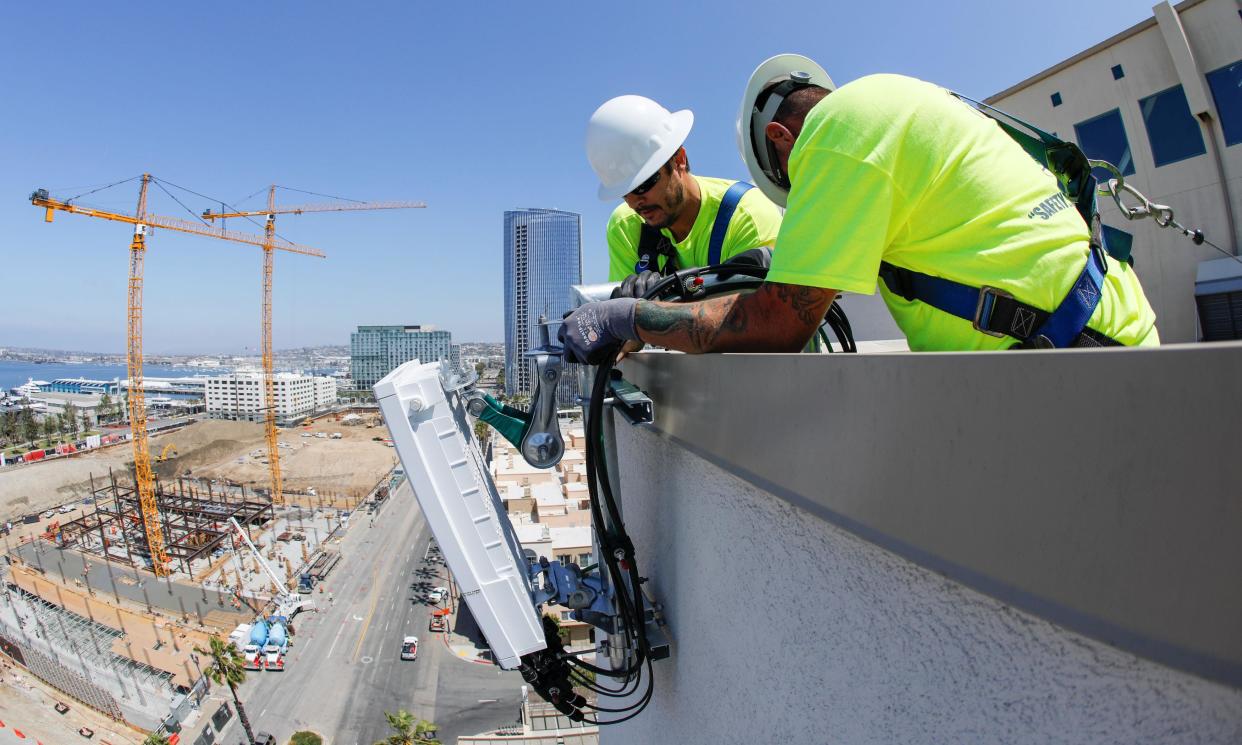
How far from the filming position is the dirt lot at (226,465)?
44406 millimetres

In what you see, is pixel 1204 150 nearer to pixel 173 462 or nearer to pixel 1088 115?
pixel 1088 115

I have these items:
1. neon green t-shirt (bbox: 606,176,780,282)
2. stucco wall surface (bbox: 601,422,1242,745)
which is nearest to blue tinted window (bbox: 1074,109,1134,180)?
neon green t-shirt (bbox: 606,176,780,282)

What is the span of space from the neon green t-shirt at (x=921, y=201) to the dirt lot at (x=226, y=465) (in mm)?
46964

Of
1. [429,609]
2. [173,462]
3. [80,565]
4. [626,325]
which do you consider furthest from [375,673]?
[173,462]

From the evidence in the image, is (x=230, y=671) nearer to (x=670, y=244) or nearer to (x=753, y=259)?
(x=670, y=244)

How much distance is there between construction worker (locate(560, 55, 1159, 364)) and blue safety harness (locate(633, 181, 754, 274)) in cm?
132

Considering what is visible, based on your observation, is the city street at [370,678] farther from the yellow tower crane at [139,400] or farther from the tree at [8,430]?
the tree at [8,430]

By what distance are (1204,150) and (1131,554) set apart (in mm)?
7915

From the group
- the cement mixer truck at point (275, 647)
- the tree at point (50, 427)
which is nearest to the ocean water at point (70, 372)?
the tree at point (50, 427)

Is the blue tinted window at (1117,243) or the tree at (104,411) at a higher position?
the blue tinted window at (1117,243)

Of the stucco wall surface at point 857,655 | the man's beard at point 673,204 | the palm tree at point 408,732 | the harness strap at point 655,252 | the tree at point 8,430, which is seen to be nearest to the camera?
the stucco wall surface at point 857,655

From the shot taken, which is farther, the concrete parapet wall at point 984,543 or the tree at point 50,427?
the tree at point 50,427

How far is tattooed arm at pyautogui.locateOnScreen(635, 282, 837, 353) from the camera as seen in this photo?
49.9 inches

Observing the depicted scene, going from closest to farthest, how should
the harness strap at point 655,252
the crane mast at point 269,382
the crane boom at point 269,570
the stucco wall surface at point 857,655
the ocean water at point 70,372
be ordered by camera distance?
1. the stucco wall surface at point 857,655
2. the harness strap at point 655,252
3. the crane boom at point 269,570
4. the crane mast at point 269,382
5. the ocean water at point 70,372
